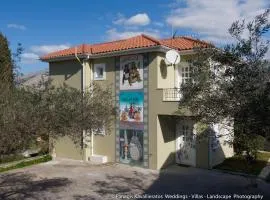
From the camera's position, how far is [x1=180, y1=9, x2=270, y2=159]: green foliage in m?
9.38

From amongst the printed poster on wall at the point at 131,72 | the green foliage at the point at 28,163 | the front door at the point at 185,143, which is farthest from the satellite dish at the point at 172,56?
the green foliage at the point at 28,163

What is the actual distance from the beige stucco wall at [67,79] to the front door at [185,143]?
21.7 feet

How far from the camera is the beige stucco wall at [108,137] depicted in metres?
22.8

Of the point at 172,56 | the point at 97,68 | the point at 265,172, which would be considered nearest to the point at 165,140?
the point at 172,56

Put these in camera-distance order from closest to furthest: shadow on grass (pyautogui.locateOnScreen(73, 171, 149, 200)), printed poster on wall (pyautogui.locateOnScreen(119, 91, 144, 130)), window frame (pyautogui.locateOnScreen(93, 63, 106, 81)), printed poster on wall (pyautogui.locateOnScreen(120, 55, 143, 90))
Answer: shadow on grass (pyautogui.locateOnScreen(73, 171, 149, 200)) < printed poster on wall (pyautogui.locateOnScreen(120, 55, 143, 90)) < printed poster on wall (pyautogui.locateOnScreen(119, 91, 144, 130)) < window frame (pyautogui.locateOnScreen(93, 63, 106, 81))

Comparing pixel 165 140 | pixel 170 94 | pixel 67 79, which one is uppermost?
pixel 67 79

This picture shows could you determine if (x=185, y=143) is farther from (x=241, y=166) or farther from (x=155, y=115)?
(x=241, y=166)

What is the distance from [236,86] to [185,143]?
12.6m

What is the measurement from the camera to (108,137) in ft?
76.2

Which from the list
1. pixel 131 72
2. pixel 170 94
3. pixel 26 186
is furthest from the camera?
pixel 131 72

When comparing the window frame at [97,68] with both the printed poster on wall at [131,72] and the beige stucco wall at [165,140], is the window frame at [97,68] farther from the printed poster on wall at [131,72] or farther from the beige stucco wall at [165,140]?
the beige stucco wall at [165,140]

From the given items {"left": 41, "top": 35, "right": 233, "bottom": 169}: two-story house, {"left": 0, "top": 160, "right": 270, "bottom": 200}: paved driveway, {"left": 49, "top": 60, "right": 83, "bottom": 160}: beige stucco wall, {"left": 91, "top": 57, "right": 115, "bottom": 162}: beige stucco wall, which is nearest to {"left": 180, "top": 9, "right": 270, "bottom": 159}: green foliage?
{"left": 0, "top": 160, "right": 270, "bottom": 200}: paved driveway

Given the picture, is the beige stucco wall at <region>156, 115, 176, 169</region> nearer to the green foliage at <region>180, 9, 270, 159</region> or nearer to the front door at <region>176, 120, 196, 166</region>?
the front door at <region>176, 120, 196, 166</region>

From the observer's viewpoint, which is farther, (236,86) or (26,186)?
(26,186)
